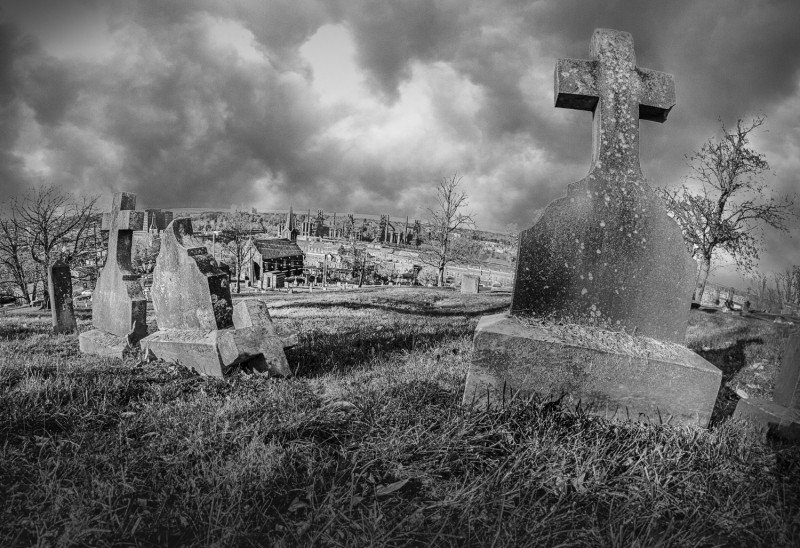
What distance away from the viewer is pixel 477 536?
6.39 feet

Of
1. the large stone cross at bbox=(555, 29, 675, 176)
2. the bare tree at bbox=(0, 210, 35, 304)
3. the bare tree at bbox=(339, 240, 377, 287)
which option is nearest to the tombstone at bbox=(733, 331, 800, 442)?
the large stone cross at bbox=(555, 29, 675, 176)

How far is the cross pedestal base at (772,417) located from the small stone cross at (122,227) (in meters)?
8.90

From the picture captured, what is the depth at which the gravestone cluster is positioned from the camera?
201 inches

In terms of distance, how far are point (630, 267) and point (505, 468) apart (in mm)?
2226

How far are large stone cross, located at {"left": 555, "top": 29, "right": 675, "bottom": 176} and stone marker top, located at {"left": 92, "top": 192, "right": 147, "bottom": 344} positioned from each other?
24.4 feet

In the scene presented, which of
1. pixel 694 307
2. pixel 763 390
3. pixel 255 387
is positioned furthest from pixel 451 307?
pixel 255 387

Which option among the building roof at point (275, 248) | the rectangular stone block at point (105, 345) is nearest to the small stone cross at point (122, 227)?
the rectangular stone block at point (105, 345)

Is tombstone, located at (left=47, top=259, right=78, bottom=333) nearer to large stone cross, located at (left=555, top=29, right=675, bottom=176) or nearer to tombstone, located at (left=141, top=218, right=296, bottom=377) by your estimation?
tombstone, located at (left=141, top=218, right=296, bottom=377)

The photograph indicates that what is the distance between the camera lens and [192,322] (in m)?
5.89

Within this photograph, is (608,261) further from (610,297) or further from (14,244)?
(14,244)

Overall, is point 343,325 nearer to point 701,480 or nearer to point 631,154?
point 631,154

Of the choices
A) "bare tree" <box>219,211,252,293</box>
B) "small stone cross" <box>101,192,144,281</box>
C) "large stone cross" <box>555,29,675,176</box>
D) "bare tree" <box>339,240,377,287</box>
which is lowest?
"bare tree" <box>339,240,377,287</box>

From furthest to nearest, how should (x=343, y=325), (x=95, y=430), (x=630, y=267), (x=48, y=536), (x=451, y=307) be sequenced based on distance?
(x=451, y=307)
(x=343, y=325)
(x=630, y=267)
(x=95, y=430)
(x=48, y=536)

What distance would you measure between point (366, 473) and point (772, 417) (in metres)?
2.96
